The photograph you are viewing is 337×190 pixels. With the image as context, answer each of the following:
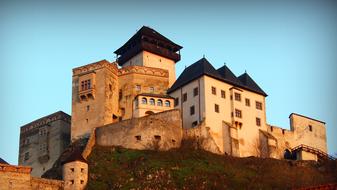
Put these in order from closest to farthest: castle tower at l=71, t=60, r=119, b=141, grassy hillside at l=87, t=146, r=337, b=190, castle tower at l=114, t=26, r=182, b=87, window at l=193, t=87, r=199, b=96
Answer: grassy hillside at l=87, t=146, r=337, b=190 < castle tower at l=71, t=60, r=119, b=141 < window at l=193, t=87, r=199, b=96 < castle tower at l=114, t=26, r=182, b=87

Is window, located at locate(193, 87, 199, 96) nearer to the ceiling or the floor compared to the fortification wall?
nearer to the ceiling

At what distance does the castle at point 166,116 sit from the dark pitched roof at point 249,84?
148 mm

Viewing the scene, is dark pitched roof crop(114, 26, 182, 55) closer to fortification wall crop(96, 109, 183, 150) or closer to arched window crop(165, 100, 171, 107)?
arched window crop(165, 100, 171, 107)

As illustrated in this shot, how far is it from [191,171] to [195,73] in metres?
17.4

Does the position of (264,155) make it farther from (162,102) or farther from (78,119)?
(78,119)

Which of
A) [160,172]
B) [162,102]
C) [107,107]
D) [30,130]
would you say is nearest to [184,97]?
[162,102]

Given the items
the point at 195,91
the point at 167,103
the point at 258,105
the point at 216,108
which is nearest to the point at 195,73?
the point at 195,91

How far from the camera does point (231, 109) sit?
85.8m

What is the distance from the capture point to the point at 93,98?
85062 mm

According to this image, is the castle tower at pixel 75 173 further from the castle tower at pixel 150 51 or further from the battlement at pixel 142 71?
the castle tower at pixel 150 51

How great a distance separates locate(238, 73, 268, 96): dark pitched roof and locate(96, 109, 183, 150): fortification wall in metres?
13.9

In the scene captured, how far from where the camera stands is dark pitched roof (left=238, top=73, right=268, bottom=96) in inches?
3526

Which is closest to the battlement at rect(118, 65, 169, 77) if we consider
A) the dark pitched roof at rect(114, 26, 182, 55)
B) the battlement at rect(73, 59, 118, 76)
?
the battlement at rect(73, 59, 118, 76)

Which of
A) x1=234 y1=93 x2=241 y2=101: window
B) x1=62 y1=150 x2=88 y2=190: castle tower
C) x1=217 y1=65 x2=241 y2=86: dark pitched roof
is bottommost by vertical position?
x1=62 y1=150 x2=88 y2=190: castle tower
